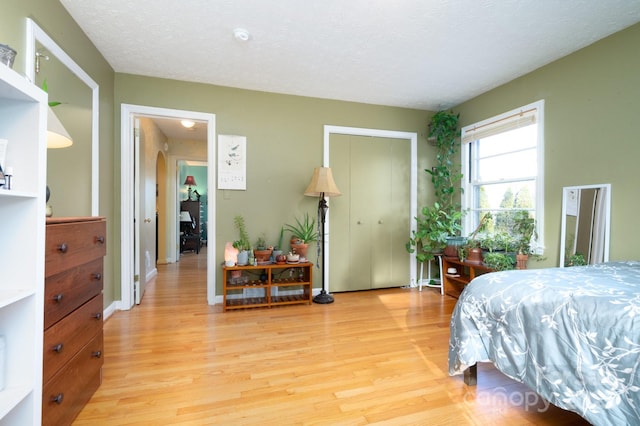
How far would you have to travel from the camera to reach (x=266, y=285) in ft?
10.1

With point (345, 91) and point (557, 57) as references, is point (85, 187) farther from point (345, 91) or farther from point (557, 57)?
point (557, 57)

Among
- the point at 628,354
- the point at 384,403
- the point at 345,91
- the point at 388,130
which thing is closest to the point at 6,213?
the point at 384,403

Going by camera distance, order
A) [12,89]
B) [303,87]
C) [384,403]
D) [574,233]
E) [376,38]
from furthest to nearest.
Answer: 1. [303,87]
2. [574,233]
3. [376,38]
4. [384,403]
5. [12,89]

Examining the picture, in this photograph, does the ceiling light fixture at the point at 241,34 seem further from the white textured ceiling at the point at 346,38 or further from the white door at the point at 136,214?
the white door at the point at 136,214

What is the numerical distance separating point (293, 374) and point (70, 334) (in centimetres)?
117

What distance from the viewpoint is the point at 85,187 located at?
236cm

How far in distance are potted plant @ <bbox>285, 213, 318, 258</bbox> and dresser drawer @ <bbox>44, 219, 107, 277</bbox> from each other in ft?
6.39

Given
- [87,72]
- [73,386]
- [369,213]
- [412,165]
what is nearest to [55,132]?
[73,386]

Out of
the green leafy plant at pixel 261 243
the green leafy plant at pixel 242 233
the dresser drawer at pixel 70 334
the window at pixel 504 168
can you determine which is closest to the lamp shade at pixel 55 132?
the dresser drawer at pixel 70 334

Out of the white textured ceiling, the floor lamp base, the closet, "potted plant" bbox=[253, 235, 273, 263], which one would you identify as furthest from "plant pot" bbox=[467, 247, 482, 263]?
"potted plant" bbox=[253, 235, 273, 263]

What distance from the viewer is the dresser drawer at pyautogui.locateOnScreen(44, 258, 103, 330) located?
1.16 m

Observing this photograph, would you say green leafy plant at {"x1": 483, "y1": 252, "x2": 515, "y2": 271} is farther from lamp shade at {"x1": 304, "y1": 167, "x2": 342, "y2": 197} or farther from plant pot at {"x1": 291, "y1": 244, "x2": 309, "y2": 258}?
plant pot at {"x1": 291, "y1": 244, "x2": 309, "y2": 258}

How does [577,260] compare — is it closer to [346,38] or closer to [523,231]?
[523,231]

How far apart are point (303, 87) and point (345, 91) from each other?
492mm
